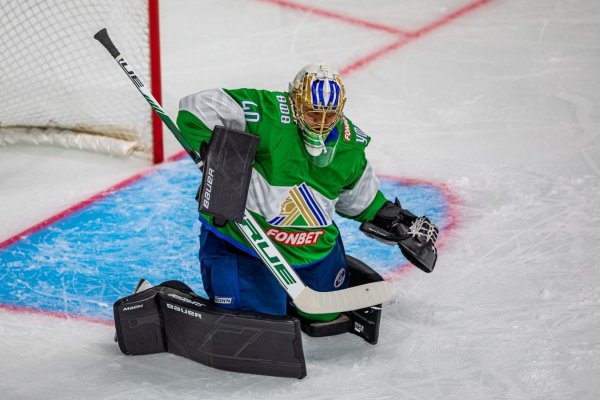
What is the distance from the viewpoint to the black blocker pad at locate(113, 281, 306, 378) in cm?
327

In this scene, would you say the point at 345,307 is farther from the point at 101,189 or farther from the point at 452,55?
the point at 452,55

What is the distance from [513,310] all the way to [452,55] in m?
2.48

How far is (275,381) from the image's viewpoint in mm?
3295

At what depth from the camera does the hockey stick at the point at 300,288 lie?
3305mm

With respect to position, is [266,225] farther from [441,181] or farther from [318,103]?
[441,181]

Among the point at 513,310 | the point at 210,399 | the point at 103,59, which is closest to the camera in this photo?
the point at 210,399

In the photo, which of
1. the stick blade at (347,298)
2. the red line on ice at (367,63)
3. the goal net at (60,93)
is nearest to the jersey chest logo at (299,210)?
the stick blade at (347,298)

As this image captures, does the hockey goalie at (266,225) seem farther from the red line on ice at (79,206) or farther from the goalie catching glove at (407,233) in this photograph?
the red line on ice at (79,206)

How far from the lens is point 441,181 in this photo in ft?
15.7

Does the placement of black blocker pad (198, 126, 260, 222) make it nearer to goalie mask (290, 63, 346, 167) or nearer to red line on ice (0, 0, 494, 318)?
goalie mask (290, 63, 346, 167)

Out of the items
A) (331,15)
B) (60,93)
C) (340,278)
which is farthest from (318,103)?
(331,15)

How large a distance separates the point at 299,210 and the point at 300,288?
0.25m

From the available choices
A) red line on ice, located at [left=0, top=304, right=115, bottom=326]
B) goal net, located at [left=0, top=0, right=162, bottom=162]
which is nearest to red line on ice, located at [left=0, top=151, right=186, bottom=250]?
goal net, located at [left=0, top=0, right=162, bottom=162]

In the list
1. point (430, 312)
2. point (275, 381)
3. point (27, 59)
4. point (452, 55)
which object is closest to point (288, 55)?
point (452, 55)
